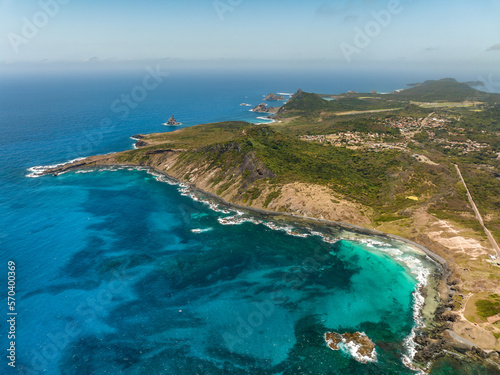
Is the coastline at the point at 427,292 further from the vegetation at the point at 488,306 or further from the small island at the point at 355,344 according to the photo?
the small island at the point at 355,344

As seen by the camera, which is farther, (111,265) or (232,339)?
(111,265)

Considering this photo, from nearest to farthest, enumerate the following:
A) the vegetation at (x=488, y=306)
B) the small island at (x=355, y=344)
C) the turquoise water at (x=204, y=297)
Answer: the turquoise water at (x=204, y=297), the small island at (x=355, y=344), the vegetation at (x=488, y=306)

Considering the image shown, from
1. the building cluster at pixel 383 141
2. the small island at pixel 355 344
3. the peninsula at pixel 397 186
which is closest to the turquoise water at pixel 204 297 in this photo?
the small island at pixel 355 344

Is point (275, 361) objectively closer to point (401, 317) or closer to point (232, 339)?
point (232, 339)

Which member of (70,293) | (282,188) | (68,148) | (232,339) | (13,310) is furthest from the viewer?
(68,148)

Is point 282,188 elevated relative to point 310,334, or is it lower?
elevated

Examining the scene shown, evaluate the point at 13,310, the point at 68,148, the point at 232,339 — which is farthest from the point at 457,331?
the point at 68,148
